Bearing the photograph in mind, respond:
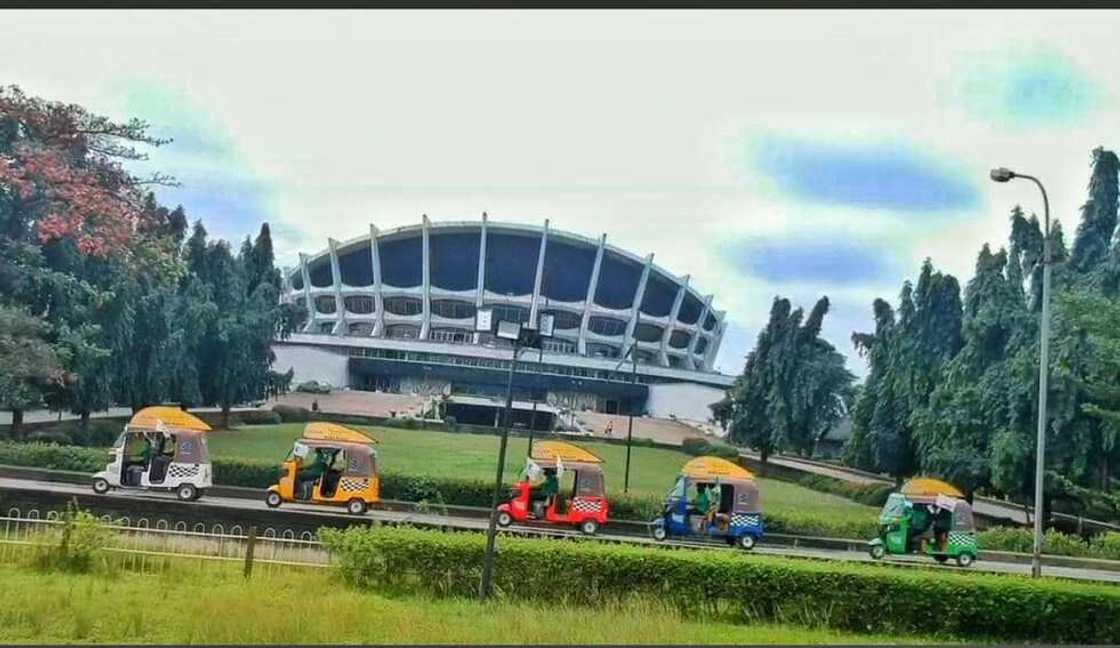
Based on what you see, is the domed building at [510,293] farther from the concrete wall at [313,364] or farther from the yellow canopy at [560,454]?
the yellow canopy at [560,454]

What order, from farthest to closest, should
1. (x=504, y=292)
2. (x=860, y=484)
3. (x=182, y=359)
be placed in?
(x=504, y=292) < (x=860, y=484) < (x=182, y=359)

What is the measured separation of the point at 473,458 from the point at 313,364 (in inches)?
481

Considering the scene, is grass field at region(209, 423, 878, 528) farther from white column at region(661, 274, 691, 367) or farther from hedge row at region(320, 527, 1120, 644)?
white column at region(661, 274, 691, 367)

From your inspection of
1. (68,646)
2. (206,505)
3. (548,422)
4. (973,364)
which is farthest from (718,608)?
(548,422)

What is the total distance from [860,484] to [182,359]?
636 inches

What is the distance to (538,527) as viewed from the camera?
16969mm

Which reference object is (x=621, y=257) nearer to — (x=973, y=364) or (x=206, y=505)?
(x=973, y=364)

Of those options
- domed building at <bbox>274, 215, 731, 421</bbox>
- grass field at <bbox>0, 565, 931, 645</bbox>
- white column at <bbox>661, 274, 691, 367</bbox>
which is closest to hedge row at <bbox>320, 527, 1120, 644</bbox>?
grass field at <bbox>0, 565, 931, 645</bbox>

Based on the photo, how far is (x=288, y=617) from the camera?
7.70 m

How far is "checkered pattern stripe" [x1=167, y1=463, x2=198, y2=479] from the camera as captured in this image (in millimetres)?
16109

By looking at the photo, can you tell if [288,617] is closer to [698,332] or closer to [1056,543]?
[1056,543]

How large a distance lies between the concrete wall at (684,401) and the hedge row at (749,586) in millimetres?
24840

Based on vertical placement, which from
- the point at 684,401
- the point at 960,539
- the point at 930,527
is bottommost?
the point at 960,539

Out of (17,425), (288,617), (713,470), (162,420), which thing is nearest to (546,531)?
(713,470)
